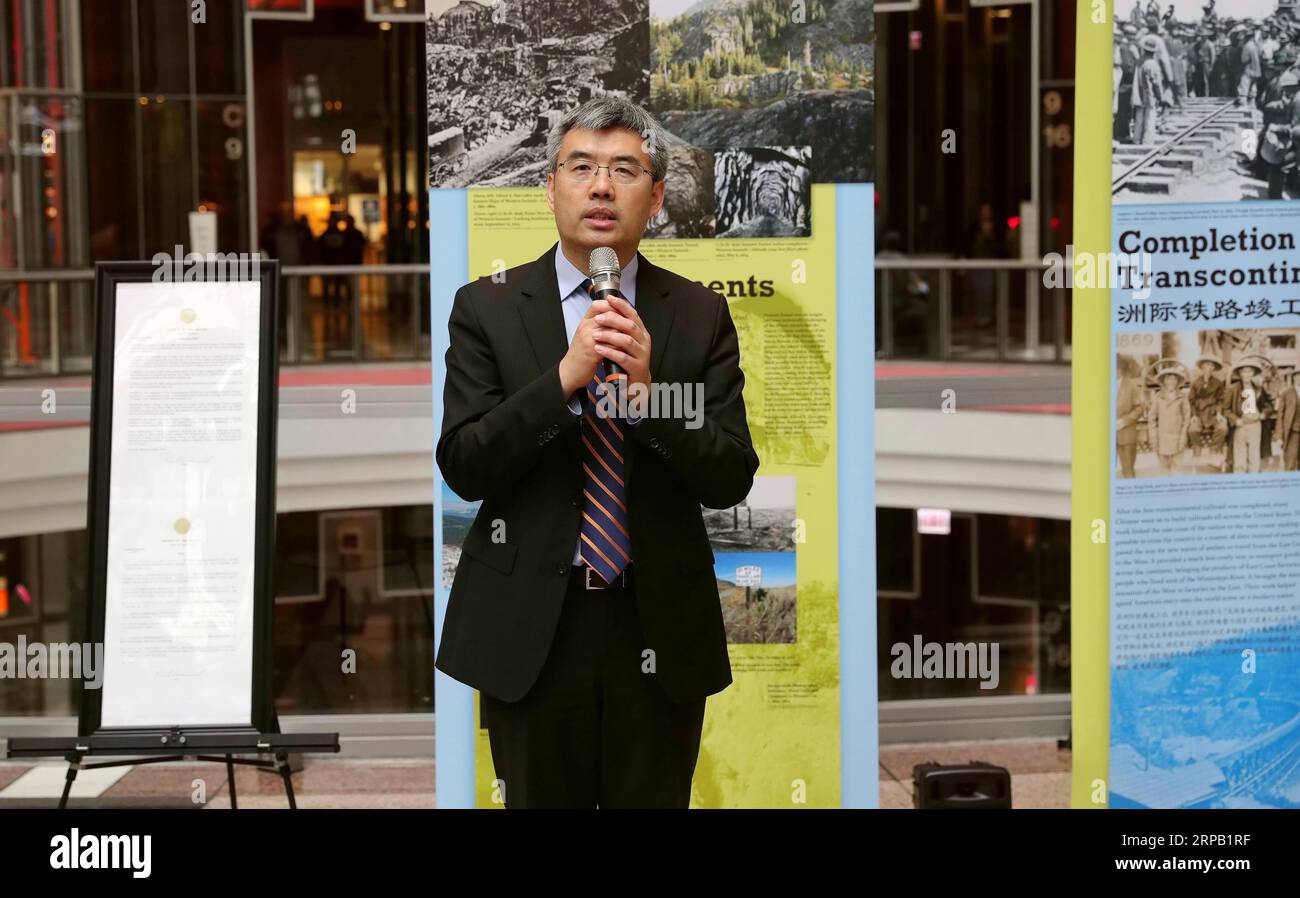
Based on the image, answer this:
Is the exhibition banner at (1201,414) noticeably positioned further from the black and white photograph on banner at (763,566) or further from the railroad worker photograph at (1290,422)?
the black and white photograph on banner at (763,566)

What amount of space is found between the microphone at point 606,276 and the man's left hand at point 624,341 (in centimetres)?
3

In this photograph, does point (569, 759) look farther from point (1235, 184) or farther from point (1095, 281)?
point (1235, 184)

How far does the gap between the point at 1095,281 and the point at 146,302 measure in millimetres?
2470

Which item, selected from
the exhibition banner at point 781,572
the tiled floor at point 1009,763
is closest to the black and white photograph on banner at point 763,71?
the exhibition banner at point 781,572

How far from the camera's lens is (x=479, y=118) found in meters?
3.83

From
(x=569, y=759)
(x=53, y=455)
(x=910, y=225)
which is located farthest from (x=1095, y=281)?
(x=910, y=225)

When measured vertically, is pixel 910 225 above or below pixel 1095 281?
above

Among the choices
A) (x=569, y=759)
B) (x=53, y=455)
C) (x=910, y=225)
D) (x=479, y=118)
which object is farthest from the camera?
(x=910, y=225)

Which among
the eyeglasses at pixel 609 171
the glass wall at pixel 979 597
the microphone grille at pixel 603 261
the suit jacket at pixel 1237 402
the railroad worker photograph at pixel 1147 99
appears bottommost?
the glass wall at pixel 979 597

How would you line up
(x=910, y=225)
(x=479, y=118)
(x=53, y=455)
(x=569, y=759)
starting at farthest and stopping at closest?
(x=910, y=225), (x=53, y=455), (x=479, y=118), (x=569, y=759)

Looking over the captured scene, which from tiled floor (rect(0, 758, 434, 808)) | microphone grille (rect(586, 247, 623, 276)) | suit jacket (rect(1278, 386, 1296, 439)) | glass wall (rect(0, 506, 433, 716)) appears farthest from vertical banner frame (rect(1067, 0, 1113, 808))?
glass wall (rect(0, 506, 433, 716))

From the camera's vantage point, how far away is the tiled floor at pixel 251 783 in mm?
5105

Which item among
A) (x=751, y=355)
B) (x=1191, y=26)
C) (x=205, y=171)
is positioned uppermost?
(x=205, y=171)

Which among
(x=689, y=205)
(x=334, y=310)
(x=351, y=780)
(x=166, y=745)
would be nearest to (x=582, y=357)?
(x=689, y=205)
